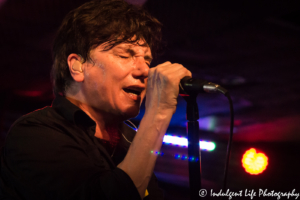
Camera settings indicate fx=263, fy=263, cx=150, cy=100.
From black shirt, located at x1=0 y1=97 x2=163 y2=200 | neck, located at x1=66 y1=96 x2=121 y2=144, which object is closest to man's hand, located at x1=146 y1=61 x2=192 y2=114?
black shirt, located at x1=0 y1=97 x2=163 y2=200

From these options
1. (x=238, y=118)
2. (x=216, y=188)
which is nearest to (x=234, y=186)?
(x=216, y=188)

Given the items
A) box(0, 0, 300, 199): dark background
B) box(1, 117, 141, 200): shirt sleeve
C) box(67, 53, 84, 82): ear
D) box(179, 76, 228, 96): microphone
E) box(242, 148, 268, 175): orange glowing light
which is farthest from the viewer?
box(242, 148, 268, 175): orange glowing light

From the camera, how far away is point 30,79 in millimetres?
4293

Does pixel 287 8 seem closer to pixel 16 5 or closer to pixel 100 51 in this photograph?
pixel 100 51

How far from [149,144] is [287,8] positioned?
203 cm

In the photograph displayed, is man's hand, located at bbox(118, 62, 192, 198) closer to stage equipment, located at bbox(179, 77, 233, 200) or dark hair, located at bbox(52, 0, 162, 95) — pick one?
stage equipment, located at bbox(179, 77, 233, 200)

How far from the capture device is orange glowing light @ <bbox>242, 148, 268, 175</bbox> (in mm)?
5973

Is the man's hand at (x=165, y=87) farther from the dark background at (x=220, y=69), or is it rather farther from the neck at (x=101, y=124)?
the dark background at (x=220, y=69)

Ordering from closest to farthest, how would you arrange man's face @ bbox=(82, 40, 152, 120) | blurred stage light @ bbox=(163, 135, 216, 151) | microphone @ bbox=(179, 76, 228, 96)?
microphone @ bbox=(179, 76, 228, 96), man's face @ bbox=(82, 40, 152, 120), blurred stage light @ bbox=(163, 135, 216, 151)

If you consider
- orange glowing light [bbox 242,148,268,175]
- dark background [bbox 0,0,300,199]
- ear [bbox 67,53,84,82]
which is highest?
ear [bbox 67,53,84,82]

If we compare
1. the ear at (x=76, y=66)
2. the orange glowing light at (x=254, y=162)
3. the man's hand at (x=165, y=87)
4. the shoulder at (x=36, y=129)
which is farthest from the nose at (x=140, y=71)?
the orange glowing light at (x=254, y=162)

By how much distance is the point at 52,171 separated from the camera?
0.95m

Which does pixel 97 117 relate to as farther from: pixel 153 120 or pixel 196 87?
pixel 196 87

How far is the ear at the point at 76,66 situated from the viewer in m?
1.44
